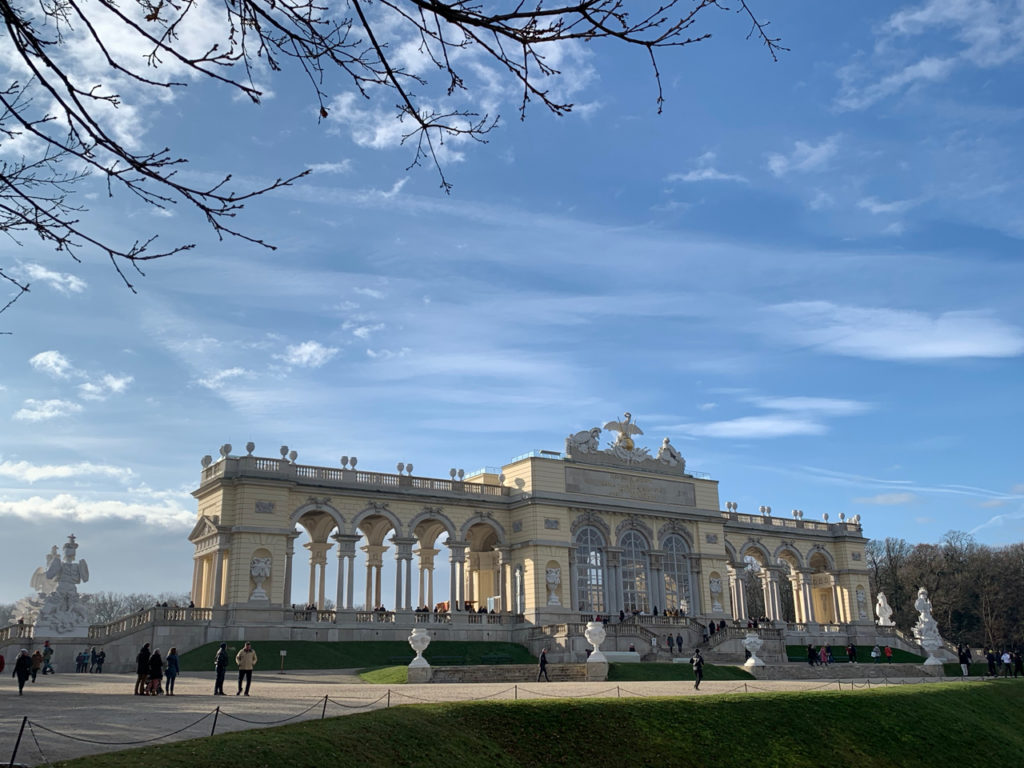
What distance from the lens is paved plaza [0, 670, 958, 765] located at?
14.7m

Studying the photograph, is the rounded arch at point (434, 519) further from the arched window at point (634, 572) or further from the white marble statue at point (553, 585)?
the arched window at point (634, 572)

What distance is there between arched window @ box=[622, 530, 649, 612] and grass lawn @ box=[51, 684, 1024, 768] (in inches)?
919

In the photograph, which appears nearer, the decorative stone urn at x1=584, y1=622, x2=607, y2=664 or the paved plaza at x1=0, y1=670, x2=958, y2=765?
the paved plaza at x1=0, y1=670, x2=958, y2=765

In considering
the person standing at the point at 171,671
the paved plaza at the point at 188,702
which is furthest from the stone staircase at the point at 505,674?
the person standing at the point at 171,671

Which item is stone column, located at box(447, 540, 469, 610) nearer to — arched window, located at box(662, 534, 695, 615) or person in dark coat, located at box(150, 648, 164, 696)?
arched window, located at box(662, 534, 695, 615)

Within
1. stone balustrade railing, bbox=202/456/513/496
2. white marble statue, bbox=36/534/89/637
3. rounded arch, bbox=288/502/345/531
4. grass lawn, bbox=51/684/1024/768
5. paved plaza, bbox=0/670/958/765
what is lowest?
grass lawn, bbox=51/684/1024/768

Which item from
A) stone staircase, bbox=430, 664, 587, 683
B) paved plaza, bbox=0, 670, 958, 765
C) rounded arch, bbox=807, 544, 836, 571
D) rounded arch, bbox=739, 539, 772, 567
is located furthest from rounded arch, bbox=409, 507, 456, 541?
rounded arch, bbox=807, 544, 836, 571

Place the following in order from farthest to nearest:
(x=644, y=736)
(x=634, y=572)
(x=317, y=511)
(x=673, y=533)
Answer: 1. (x=673, y=533)
2. (x=634, y=572)
3. (x=317, y=511)
4. (x=644, y=736)

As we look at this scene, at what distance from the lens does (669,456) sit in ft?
180

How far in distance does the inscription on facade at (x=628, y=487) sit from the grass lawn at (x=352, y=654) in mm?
9857

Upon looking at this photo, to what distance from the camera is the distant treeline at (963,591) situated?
7700 centimetres

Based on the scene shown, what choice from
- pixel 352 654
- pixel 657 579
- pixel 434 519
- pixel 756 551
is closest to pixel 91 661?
pixel 352 654

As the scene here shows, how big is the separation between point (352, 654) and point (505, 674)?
32.3 ft

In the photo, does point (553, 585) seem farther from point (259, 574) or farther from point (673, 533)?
point (259, 574)
